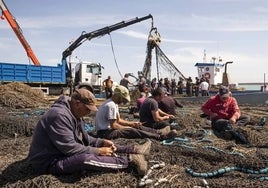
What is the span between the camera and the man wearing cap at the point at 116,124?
18.2 feet

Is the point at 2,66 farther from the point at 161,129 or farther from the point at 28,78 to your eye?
the point at 161,129

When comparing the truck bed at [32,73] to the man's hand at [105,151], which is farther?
the truck bed at [32,73]

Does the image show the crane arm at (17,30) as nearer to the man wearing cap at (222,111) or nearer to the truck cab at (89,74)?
the truck cab at (89,74)

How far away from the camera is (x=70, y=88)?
70.5 feet

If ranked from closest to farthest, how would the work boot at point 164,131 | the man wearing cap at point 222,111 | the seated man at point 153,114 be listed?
the work boot at point 164,131 → the seated man at point 153,114 → the man wearing cap at point 222,111

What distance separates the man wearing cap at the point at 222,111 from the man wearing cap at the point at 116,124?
47.4 inches

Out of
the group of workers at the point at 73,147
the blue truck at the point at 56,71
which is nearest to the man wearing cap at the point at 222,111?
the group of workers at the point at 73,147

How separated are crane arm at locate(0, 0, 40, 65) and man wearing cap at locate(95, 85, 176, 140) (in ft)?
54.3

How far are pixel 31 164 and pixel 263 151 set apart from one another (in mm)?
3105

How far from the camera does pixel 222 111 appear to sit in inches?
279

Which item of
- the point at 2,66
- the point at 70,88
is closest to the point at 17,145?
the point at 2,66

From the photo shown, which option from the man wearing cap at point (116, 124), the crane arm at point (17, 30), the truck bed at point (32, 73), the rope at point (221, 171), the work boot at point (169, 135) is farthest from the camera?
the crane arm at point (17, 30)

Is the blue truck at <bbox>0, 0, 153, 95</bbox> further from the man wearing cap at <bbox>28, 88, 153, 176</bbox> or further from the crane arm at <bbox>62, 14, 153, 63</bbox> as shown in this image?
the man wearing cap at <bbox>28, 88, 153, 176</bbox>

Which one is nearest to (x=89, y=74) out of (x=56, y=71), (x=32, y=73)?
(x=56, y=71)
